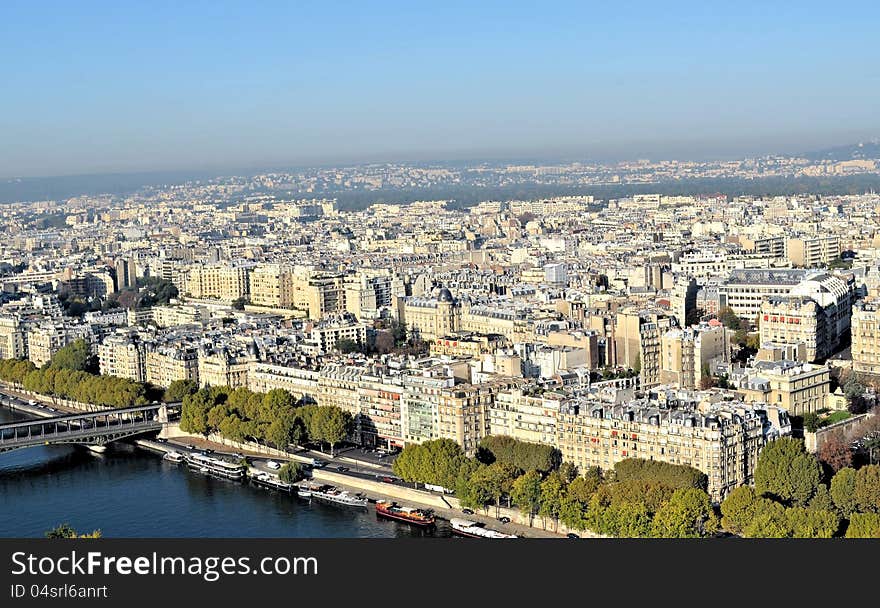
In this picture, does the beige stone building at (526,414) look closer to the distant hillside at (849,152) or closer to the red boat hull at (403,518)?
the red boat hull at (403,518)

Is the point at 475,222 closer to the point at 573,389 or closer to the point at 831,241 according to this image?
the point at 831,241

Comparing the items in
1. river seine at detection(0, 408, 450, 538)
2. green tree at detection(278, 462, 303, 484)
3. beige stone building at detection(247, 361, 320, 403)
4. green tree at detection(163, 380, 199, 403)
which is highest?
beige stone building at detection(247, 361, 320, 403)

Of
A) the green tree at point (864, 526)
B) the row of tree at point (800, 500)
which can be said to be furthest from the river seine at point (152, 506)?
the green tree at point (864, 526)

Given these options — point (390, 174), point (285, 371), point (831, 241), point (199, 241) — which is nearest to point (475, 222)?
point (199, 241)

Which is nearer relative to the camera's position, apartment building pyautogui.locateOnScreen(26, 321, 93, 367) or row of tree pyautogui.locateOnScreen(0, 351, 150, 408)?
row of tree pyautogui.locateOnScreen(0, 351, 150, 408)

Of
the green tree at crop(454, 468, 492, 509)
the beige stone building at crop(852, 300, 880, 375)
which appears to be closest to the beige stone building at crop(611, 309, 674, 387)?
the beige stone building at crop(852, 300, 880, 375)

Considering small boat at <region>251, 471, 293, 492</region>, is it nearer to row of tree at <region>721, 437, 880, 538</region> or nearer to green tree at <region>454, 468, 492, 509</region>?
green tree at <region>454, 468, 492, 509</region>

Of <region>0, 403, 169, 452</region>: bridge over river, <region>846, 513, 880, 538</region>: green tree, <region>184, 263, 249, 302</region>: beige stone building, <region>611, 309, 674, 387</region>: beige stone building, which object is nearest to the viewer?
<region>846, 513, 880, 538</region>: green tree
